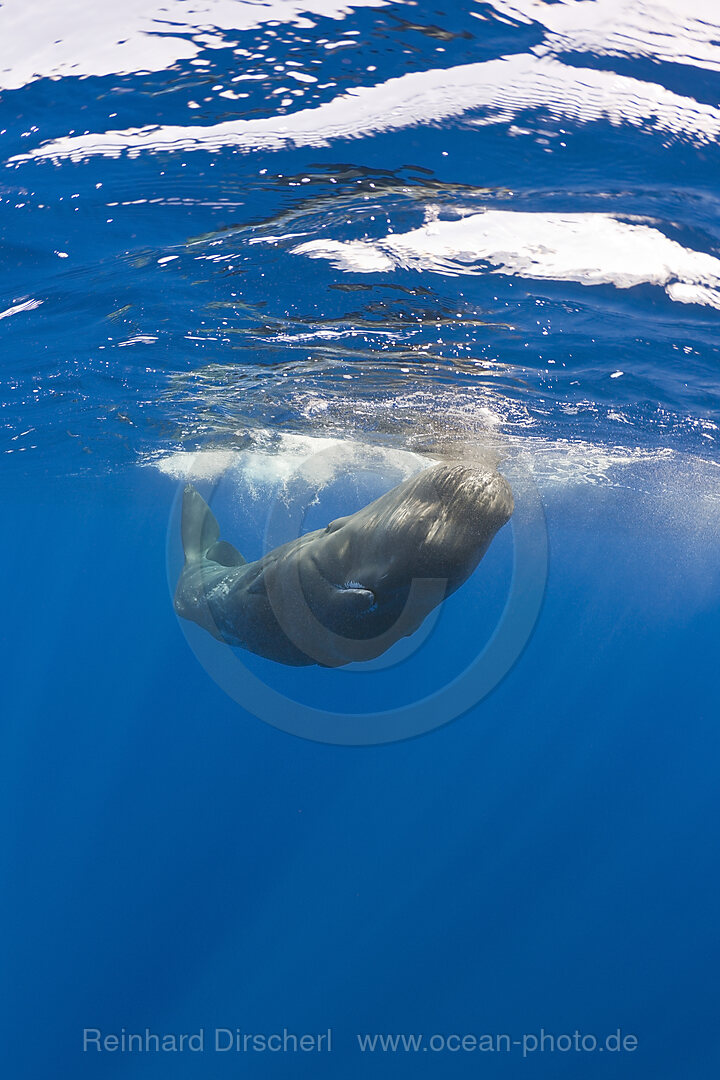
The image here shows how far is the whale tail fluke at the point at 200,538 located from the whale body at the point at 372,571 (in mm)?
1599

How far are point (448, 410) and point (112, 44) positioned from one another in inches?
365

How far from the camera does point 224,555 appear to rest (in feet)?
26.8

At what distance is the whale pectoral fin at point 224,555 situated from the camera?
807cm

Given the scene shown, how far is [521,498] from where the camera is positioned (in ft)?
76.4

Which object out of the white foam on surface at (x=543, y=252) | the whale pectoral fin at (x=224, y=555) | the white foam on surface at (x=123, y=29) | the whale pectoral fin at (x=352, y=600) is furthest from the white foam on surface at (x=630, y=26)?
the whale pectoral fin at (x=224, y=555)

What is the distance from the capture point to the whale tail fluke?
815cm

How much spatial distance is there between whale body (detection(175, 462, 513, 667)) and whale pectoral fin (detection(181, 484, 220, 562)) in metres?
1.79

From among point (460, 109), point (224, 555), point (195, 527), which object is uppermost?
point (460, 109)

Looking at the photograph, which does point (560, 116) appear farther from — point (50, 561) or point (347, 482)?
point (50, 561)

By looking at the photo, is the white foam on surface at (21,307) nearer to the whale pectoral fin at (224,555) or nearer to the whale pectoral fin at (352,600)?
the whale pectoral fin at (224,555)

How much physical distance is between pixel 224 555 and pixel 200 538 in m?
0.42

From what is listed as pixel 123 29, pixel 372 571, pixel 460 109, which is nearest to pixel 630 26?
pixel 460 109

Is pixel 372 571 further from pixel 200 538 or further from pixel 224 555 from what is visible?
pixel 200 538

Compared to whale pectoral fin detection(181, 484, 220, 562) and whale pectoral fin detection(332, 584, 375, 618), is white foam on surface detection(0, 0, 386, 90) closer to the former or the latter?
whale pectoral fin detection(332, 584, 375, 618)
